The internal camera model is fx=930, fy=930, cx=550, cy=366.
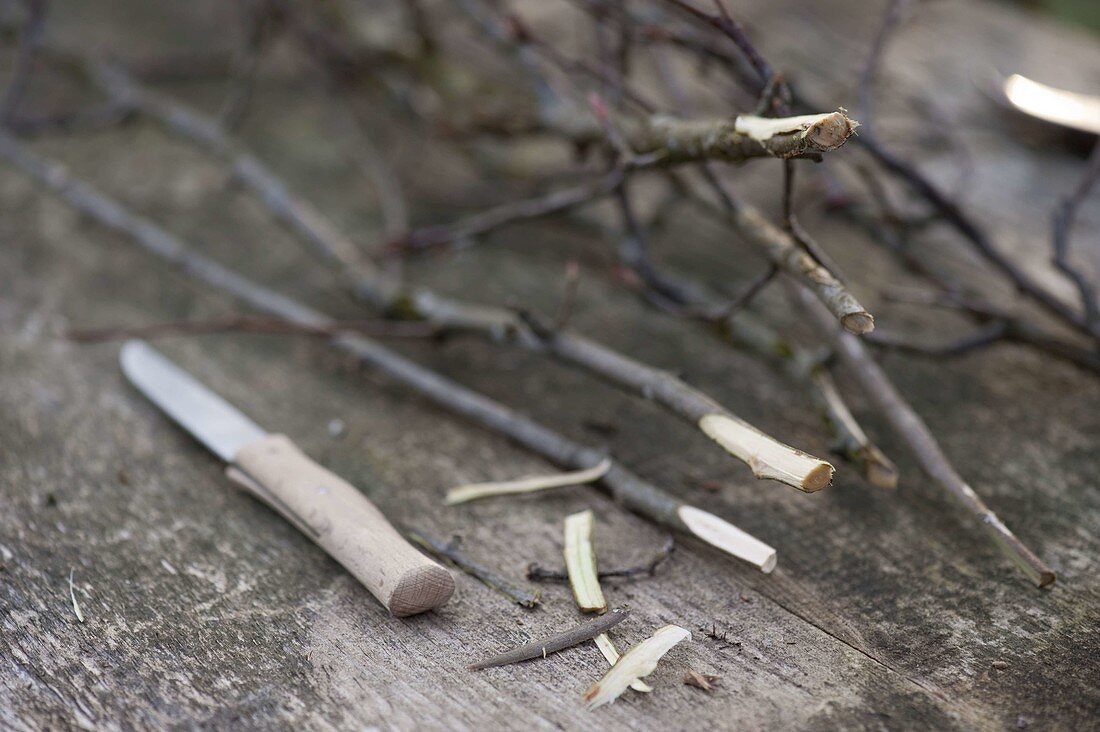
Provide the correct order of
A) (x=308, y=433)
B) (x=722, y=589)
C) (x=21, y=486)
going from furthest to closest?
(x=308, y=433), (x=21, y=486), (x=722, y=589)

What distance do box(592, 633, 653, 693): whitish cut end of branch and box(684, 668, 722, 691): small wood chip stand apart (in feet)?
0.13

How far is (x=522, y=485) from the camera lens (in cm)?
120

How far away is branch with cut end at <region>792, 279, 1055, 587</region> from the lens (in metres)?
1.00

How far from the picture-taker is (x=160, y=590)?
1008 mm

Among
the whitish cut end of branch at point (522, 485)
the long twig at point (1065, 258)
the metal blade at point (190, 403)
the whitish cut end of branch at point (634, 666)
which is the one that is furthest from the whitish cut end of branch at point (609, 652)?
the long twig at point (1065, 258)

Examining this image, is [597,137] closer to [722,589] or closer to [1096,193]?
[722,589]

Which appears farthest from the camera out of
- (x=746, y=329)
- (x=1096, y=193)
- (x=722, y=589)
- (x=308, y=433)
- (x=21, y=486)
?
(x=1096, y=193)

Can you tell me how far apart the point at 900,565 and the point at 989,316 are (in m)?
0.58

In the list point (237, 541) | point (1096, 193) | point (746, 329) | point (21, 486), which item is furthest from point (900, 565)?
point (1096, 193)

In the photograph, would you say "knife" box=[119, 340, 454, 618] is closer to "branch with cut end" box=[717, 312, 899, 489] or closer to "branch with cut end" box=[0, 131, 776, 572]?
"branch with cut end" box=[0, 131, 776, 572]

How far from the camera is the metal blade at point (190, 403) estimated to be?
1.22 meters

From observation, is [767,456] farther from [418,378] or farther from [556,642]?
[418,378]

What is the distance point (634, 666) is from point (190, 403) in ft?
2.40

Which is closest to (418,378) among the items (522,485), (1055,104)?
(522,485)
